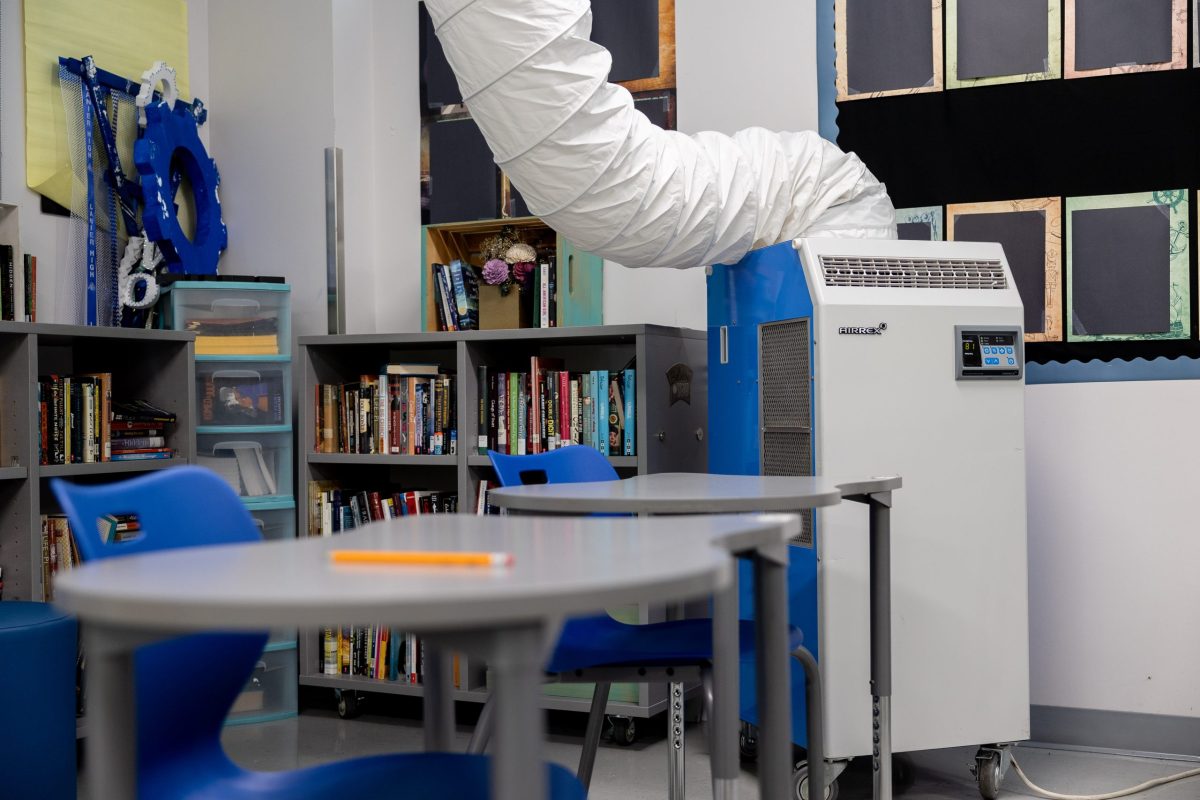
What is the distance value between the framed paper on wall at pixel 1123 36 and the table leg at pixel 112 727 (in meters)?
3.16

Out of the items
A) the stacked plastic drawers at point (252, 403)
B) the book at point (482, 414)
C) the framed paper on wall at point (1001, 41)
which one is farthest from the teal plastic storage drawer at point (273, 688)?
the framed paper on wall at point (1001, 41)

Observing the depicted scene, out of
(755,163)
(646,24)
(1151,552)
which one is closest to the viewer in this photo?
(755,163)

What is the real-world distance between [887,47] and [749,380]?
1213mm

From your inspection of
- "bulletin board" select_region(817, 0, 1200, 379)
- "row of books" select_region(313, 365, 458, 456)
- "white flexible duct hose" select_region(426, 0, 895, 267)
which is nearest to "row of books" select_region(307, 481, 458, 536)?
"row of books" select_region(313, 365, 458, 456)

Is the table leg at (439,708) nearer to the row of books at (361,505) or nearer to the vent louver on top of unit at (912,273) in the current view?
the vent louver on top of unit at (912,273)

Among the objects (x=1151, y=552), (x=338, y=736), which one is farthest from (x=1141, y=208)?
(x=338, y=736)

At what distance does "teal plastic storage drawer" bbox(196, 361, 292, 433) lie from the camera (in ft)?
12.5

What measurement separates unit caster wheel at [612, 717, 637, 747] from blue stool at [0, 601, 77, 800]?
146cm

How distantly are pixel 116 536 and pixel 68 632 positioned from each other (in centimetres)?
70

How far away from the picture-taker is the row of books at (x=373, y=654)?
12.3ft

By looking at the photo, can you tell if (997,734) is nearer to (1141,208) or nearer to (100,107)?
(1141,208)

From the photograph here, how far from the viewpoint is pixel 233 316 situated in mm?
3881

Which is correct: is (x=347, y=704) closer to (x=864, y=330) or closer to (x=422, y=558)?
(x=864, y=330)

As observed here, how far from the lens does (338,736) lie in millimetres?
3637
